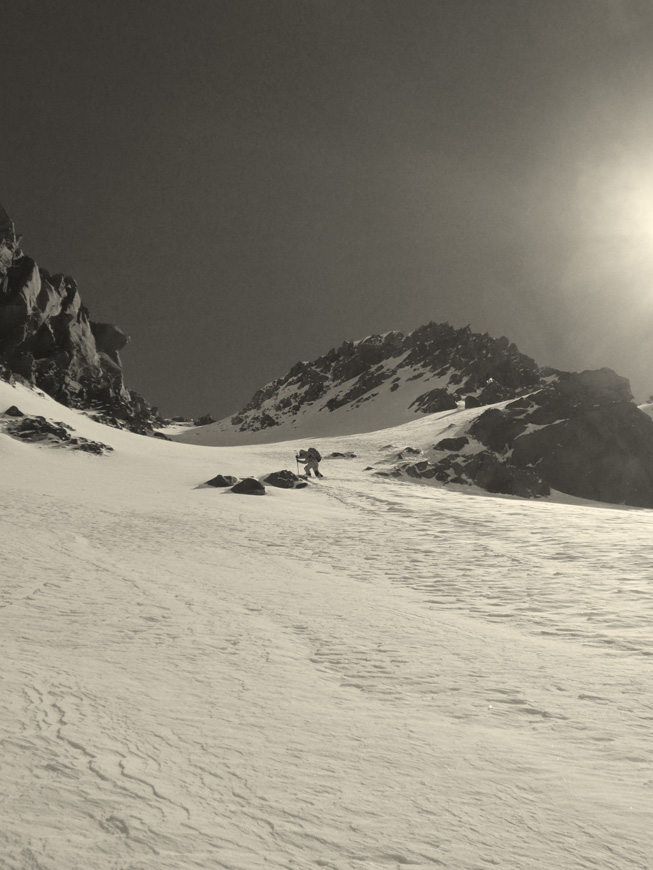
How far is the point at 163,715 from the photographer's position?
4.92 metres

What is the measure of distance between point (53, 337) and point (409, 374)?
6885 cm

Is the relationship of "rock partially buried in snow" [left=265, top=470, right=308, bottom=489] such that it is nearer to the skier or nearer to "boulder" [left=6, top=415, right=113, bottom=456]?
the skier

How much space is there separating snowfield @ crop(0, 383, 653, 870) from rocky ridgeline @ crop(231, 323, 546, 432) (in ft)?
225

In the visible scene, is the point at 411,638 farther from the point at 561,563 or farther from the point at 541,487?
the point at 541,487

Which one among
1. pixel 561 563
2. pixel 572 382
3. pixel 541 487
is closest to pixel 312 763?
pixel 561 563

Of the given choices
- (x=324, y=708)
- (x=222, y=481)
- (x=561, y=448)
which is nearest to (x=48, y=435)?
(x=222, y=481)

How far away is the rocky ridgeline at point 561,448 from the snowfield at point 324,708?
30311 millimetres

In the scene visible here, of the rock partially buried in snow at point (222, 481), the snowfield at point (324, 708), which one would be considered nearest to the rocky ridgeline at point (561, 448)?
the rock partially buried in snow at point (222, 481)

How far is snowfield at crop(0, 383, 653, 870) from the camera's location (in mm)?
3352

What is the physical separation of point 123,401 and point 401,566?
7688cm

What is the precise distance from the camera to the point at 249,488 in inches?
1073

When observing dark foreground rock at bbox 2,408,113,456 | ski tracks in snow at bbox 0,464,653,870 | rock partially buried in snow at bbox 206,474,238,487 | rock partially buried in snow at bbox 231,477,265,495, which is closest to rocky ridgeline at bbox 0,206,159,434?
dark foreground rock at bbox 2,408,113,456

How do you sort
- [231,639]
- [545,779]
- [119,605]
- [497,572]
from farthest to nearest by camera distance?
[497,572], [119,605], [231,639], [545,779]

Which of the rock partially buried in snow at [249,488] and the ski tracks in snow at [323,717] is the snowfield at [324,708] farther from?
the rock partially buried in snow at [249,488]
